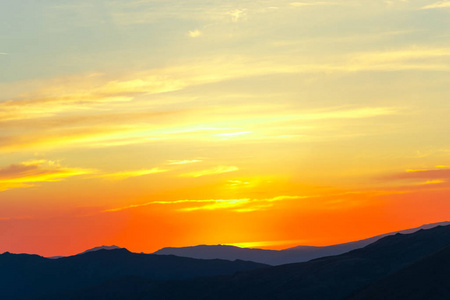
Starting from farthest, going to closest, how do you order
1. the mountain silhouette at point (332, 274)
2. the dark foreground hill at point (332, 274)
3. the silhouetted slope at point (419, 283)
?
the mountain silhouette at point (332, 274)
the dark foreground hill at point (332, 274)
the silhouetted slope at point (419, 283)

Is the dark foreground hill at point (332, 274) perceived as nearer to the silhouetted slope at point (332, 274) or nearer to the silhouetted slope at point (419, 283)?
the silhouetted slope at point (332, 274)

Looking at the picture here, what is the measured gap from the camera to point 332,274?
173 metres

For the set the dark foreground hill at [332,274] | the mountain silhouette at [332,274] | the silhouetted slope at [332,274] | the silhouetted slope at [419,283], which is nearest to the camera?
A: the silhouetted slope at [419,283]

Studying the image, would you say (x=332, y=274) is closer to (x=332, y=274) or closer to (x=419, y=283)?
(x=332, y=274)

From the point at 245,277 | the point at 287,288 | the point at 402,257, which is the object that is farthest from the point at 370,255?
the point at 245,277

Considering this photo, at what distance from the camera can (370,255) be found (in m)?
181

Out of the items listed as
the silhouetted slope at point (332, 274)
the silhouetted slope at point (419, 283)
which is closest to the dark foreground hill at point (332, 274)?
the silhouetted slope at point (332, 274)

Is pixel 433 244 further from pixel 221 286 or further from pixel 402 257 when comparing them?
pixel 221 286

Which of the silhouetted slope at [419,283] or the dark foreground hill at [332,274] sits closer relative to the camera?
the silhouetted slope at [419,283]

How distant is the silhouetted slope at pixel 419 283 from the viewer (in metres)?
130

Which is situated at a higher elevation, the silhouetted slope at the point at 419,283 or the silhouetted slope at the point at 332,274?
the silhouetted slope at the point at 332,274

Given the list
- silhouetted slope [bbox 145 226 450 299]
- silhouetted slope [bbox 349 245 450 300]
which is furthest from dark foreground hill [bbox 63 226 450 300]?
silhouetted slope [bbox 349 245 450 300]

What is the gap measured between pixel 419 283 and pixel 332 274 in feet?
136

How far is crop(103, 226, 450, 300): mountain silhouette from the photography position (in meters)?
167
